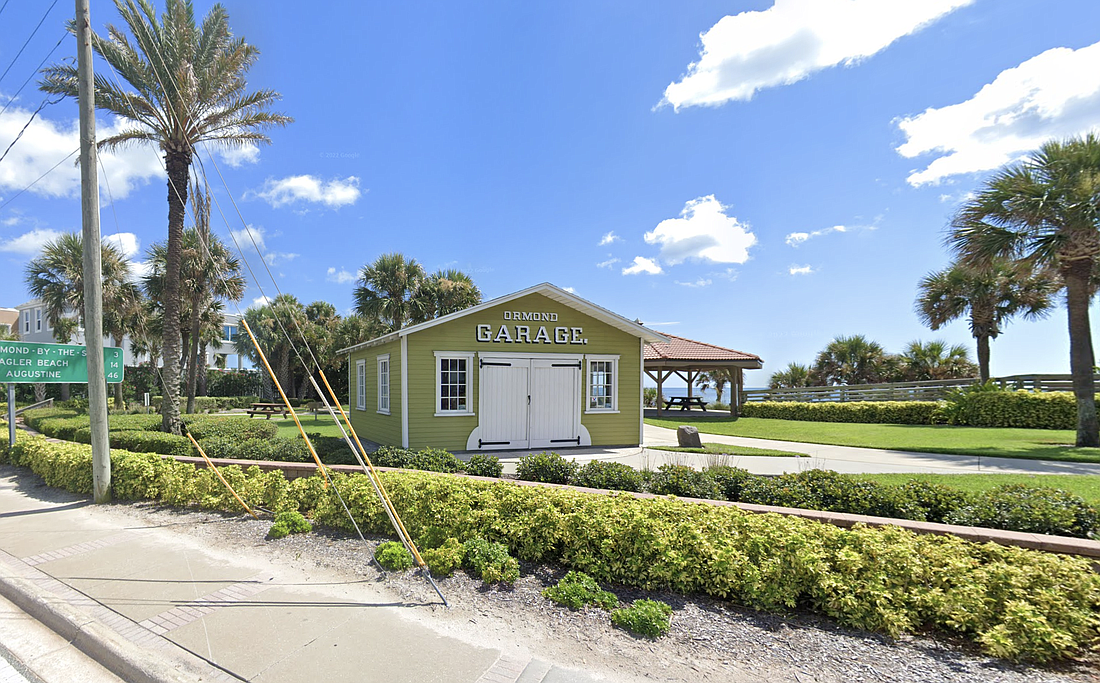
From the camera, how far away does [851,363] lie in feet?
90.6

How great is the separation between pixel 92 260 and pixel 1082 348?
19.9 metres

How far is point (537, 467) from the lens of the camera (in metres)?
6.82

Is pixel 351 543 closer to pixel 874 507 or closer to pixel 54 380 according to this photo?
pixel 874 507

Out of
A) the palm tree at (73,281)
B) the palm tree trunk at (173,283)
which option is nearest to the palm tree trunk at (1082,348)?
the palm tree trunk at (173,283)

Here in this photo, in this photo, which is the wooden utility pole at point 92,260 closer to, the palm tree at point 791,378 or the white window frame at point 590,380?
the white window frame at point 590,380

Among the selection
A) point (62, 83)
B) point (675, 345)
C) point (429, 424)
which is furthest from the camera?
point (675, 345)

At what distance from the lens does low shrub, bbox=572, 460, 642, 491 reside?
20.6 ft

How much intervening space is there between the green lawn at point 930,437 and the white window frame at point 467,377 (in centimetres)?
956

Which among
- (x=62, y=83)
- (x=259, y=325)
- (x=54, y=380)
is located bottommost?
(x=54, y=380)

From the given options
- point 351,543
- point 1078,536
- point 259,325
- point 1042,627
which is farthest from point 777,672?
point 259,325

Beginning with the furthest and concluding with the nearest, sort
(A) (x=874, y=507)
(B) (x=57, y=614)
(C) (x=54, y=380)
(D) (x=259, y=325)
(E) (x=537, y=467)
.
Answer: (D) (x=259, y=325)
(C) (x=54, y=380)
(E) (x=537, y=467)
(A) (x=874, y=507)
(B) (x=57, y=614)

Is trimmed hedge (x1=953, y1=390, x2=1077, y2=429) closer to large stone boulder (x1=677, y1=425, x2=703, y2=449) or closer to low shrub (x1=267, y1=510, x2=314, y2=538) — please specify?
large stone boulder (x1=677, y1=425, x2=703, y2=449)

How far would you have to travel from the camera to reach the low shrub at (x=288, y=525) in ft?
18.2

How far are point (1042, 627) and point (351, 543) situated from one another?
17.7 ft
